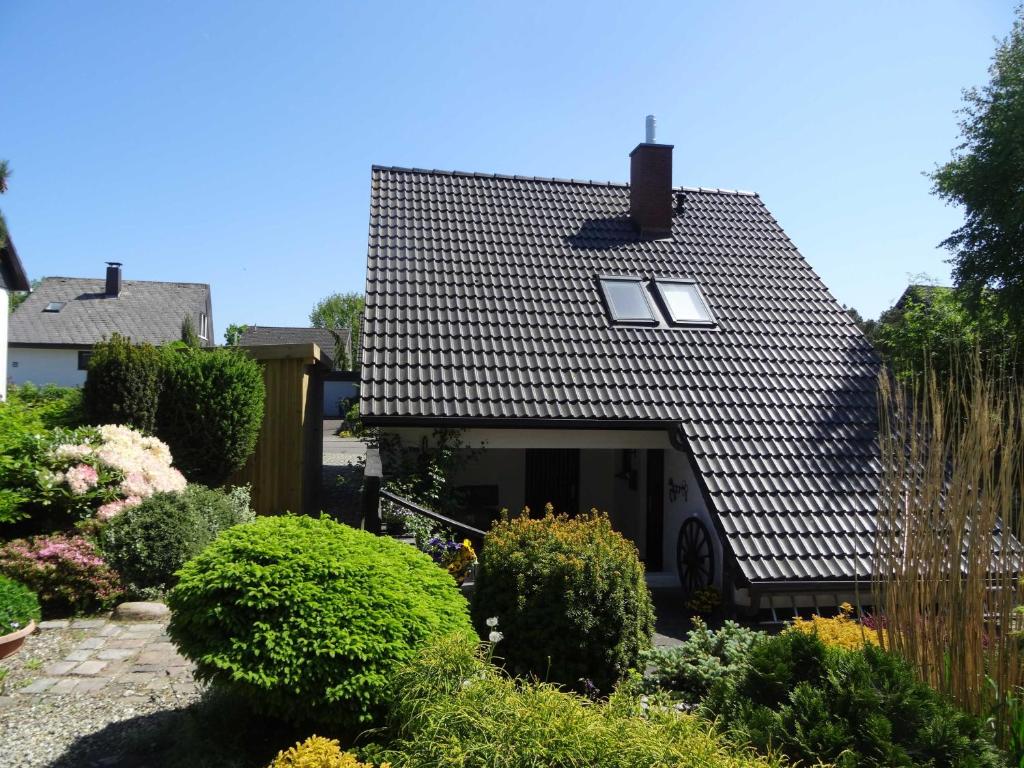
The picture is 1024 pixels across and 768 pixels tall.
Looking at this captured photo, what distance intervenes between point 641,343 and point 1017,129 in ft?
33.7

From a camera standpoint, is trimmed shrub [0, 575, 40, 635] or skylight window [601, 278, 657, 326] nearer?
trimmed shrub [0, 575, 40, 635]

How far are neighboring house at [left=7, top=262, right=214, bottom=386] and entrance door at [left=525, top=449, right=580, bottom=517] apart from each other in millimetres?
29460

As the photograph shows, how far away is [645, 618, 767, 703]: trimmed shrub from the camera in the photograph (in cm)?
425

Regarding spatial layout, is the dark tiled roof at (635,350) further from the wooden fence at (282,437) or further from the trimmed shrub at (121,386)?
the trimmed shrub at (121,386)

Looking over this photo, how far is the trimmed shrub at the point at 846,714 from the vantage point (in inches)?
117

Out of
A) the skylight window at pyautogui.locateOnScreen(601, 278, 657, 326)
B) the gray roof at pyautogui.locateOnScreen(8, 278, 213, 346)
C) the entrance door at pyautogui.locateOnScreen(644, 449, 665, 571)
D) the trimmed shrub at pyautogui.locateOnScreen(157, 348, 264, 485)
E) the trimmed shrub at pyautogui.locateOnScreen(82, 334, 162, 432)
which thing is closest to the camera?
the trimmed shrub at pyautogui.locateOnScreen(82, 334, 162, 432)

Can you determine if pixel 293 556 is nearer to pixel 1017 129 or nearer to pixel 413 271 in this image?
pixel 413 271

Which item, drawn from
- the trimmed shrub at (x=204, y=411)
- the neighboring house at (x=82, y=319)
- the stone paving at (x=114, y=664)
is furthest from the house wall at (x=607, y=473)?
the neighboring house at (x=82, y=319)

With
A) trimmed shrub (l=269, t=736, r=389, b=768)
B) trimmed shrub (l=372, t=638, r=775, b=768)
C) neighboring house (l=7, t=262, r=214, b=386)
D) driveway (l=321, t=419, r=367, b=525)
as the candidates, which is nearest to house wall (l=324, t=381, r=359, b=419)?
neighboring house (l=7, t=262, r=214, b=386)

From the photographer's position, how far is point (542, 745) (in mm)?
2764

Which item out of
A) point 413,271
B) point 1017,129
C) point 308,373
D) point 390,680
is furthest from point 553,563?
point 1017,129

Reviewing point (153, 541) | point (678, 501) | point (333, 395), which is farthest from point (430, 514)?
point (333, 395)

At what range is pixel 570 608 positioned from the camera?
4562 mm

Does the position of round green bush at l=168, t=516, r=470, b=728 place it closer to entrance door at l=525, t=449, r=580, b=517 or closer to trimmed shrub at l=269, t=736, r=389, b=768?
trimmed shrub at l=269, t=736, r=389, b=768
